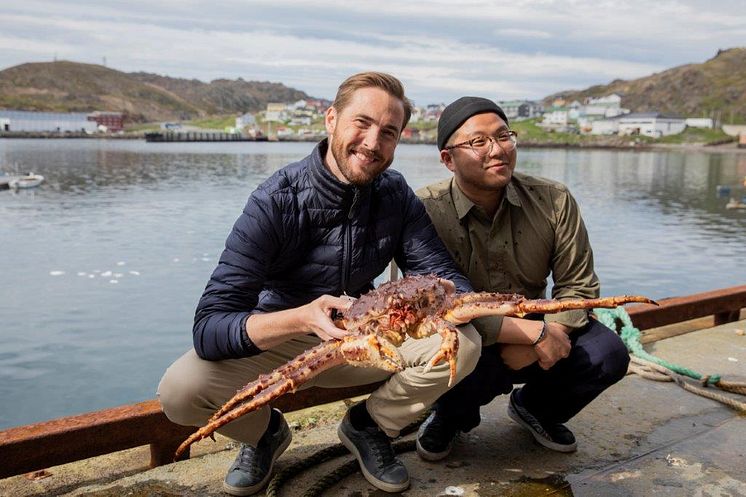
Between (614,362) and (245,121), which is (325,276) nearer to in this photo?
(614,362)

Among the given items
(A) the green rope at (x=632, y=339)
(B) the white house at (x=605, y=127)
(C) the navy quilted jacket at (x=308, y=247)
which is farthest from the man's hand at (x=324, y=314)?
(B) the white house at (x=605, y=127)

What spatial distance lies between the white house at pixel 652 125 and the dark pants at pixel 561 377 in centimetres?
13315

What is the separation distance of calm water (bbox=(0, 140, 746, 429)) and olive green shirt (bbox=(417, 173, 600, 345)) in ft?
20.5

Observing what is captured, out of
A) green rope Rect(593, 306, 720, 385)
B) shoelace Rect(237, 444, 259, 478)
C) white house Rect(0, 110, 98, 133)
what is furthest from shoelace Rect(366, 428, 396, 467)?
white house Rect(0, 110, 98, 133)

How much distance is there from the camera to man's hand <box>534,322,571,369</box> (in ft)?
9.84

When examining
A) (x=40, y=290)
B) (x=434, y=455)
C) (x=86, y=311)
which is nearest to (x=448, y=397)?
(x=434, y=455)

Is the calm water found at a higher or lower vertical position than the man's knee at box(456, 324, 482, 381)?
lower

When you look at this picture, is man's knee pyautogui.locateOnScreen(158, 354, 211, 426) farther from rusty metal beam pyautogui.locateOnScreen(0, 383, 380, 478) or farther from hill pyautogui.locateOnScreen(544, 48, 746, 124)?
hill pyautogui.locateOnScreen(544, 48, 746, 124)

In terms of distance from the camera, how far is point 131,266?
51.7ft

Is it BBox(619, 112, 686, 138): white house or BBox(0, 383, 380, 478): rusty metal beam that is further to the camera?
BBox(619, 112, 686, 138): white house

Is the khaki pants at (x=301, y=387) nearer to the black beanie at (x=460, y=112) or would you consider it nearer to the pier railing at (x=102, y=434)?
the pier railing at (x=102, y=434)

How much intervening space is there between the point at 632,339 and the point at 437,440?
2156 millimetres

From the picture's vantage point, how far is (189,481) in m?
3.01

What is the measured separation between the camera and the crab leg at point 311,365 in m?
2.12
